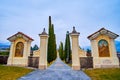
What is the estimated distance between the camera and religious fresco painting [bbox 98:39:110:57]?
13.5 meters

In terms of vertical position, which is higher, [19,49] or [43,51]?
[19,49]

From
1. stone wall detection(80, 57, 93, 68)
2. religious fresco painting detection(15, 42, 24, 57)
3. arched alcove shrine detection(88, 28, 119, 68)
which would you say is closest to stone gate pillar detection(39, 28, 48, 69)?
religious fresco painting detection(15, 42, 24, 57)

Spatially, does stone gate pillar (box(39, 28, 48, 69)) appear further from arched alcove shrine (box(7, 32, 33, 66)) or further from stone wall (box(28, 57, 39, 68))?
arched alcove shrine (box(7, 32, 33, 66))

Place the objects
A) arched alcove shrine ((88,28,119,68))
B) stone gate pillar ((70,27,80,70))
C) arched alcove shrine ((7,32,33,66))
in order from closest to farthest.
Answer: stone gate pillar ((70,27,80,70)), arched alcove shrine ((88,28,119,68)), arched alcove shrine ((7,32,33,66))

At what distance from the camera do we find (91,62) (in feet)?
45.0

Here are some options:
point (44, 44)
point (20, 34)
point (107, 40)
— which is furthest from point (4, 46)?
point (107, 40)

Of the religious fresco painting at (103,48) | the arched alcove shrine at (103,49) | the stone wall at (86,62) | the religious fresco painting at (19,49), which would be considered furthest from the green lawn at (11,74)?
the religious fresco painting at (103,48)

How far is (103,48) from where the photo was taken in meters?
13.6

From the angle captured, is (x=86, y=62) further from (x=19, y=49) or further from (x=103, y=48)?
(x=19, y=49)

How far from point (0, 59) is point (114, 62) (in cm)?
1458

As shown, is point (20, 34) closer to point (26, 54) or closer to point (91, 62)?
point (26, 54)

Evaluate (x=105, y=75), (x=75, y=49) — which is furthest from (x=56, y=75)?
(x=75, y=49)

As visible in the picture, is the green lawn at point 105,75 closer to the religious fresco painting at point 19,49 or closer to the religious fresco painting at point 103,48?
the religious fresco painting at point 103,48

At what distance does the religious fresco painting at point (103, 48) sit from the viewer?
44.2 feet
